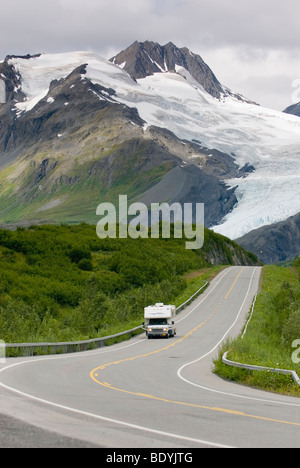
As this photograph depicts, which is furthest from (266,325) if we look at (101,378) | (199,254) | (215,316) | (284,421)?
(199,254)

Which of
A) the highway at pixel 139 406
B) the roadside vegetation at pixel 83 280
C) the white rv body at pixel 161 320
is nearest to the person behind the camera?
the highway at pixel 139 406

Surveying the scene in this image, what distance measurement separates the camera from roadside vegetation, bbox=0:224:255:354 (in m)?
43.3

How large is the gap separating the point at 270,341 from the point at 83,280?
36136 mm

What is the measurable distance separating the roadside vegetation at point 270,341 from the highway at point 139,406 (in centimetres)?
69

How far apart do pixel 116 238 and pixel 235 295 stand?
108 ft

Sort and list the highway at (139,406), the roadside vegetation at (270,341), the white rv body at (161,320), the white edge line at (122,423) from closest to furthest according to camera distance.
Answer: the white edge line at (122,423), the highway at (139,406), the roadside vegetation at (270,341), the white rv body at (161,320)

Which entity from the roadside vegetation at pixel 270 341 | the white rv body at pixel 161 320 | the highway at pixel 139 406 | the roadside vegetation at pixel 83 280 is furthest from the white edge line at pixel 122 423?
the white rv body at pixel 161 320

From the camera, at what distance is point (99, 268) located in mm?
82812

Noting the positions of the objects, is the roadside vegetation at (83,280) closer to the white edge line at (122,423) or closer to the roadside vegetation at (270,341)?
the roadside vegetation at (270,341)

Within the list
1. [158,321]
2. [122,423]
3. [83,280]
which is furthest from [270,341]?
[83,280]

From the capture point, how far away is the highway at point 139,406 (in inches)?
358

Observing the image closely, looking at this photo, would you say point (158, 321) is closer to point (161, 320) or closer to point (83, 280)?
point (161, 320)

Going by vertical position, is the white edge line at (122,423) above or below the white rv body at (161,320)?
above

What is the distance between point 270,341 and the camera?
39656 millimetres
